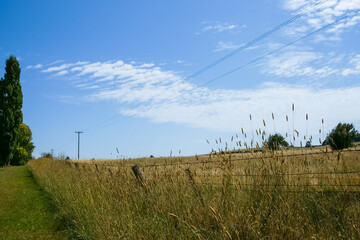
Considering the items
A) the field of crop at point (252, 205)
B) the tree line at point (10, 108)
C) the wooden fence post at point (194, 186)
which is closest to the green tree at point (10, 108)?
the tree line at point (10, 108)

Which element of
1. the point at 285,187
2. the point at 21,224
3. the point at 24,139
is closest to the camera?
the point at 285,187

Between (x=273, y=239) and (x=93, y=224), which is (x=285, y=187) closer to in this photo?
(x=273, y=239)

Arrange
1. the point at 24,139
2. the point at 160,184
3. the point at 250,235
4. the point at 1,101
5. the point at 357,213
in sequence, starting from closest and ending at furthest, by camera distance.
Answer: the point at 250,235, the point at 357,213, the point at 160,184, the point at 1,101, the point at 24,139

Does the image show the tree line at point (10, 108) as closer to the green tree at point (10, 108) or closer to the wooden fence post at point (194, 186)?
the green tree at point (10, 108)

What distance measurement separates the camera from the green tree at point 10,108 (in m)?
33.1

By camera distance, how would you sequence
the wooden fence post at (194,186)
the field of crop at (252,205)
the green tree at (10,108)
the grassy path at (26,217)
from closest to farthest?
the field of crop at (252,205) → the wooden fence post at (194,186) → the grassy path at (26,217) → the green tree at (10,108)

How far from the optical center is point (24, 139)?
42.6 m

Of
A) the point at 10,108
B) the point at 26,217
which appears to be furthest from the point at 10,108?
the point at 26,217

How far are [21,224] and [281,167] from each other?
6.77 m

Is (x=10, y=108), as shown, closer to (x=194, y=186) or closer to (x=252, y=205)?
(x=194, y=186)

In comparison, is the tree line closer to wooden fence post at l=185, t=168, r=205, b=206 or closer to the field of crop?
the field of crop

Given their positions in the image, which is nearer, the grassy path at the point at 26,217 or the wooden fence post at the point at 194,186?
the wooden fence post at the point at 194,186

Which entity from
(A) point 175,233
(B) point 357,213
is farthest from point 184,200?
(B) point 357,213

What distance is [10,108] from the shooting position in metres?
33.5
